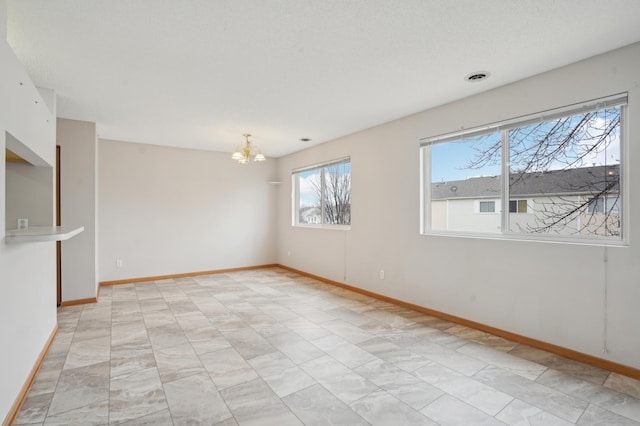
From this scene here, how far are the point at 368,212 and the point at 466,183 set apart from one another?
1526mm

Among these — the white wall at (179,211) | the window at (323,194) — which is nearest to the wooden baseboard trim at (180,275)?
the white wall at (179,211)

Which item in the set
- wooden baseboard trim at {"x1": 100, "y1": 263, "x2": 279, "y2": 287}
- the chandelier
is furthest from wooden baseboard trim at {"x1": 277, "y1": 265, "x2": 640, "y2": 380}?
wooden baseboard trim at {"x1": 100, "y1": 263, "x2": 279, "y2": 287}

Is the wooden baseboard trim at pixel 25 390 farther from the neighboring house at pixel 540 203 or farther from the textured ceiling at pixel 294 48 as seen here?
the neighboring house at pixel 540 203

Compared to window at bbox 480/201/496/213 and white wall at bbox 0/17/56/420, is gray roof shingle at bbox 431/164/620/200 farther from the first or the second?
white wall at bbox 0/17/56/420

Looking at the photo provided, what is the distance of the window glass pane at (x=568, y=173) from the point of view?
2.64 m

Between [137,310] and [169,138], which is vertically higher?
[169,138]

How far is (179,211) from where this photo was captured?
6105 millimetres

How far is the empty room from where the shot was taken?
2.05 meters

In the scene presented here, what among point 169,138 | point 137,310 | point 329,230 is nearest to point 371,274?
point 329,230

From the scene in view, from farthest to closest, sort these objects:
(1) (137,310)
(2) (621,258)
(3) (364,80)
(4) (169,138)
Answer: (4) (169,138)
(1) (137,310)
(3) (364,80)
(2) (621,258)

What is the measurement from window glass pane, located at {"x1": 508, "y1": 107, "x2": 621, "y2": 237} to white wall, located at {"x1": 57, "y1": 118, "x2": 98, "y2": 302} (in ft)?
17.2

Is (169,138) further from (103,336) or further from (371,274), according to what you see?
(371,274)

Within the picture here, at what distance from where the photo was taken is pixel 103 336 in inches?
128

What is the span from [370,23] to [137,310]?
4.20 m
